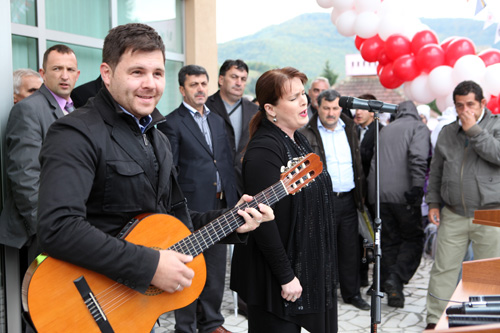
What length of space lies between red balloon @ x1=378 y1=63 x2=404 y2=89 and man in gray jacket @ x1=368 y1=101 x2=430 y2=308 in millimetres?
636

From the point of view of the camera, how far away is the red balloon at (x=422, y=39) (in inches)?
224

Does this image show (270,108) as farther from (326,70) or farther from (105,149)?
(326,70)

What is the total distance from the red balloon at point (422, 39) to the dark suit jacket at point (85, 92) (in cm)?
359

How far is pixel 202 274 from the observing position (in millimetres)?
2205

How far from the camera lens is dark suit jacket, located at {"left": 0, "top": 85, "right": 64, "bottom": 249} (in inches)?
127

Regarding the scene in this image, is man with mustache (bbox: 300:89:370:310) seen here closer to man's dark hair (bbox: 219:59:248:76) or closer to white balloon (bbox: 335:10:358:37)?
man's dark hair (bbox: 219:59:248:76)

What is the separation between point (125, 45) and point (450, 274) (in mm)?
3792

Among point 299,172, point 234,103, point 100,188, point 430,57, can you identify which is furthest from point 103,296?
point 430,57

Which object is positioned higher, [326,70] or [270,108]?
[326,70]

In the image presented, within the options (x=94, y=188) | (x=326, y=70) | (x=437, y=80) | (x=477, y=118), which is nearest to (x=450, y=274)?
(x=477, y=118)

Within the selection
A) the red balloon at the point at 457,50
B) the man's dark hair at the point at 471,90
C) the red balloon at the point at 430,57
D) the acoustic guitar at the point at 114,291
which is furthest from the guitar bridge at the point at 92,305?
the red balloon at the point at 457,50

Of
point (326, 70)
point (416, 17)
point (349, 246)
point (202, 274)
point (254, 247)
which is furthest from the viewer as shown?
point (326, 70)

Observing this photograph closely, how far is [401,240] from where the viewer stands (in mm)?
5559

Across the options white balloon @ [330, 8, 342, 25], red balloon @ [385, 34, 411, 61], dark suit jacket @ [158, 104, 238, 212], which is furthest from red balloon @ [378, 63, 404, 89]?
dark suit jacket @ [158, 104, 238, 212]
